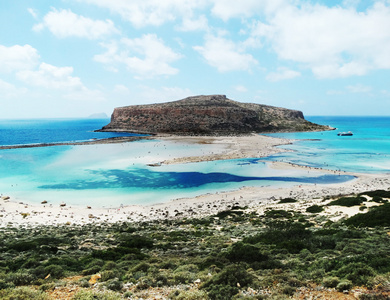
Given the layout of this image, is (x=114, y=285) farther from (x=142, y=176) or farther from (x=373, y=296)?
(x=142, y=176)

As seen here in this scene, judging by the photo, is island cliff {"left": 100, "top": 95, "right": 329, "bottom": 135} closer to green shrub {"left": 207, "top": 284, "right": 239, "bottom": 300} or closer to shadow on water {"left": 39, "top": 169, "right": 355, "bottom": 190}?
shadow on water {"left": 39, "top": 169, "right": 355, "bottom": 190}

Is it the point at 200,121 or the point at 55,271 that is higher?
the point at 200,121

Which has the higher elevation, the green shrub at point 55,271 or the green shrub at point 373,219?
the green shrub at point 55,271

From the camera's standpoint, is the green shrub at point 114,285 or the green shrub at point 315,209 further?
the green shrub at point 315,209

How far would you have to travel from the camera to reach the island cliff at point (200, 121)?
117562mm

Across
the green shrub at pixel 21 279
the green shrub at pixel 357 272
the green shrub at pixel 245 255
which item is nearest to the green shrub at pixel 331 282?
the green shrub at pixel 357 272

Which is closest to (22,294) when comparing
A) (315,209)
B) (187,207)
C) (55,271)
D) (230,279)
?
(55,271)

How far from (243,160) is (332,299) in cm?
4912

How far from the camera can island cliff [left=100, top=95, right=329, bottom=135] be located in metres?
118

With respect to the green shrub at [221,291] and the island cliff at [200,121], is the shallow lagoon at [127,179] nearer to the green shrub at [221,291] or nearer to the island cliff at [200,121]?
the green shrub at [221,291]

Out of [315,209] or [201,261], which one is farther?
[315,209]

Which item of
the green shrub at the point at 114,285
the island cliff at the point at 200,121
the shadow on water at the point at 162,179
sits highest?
the island cliff at the point at 200,121

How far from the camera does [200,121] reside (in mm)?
118938

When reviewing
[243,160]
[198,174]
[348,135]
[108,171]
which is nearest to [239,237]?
[198,174]
